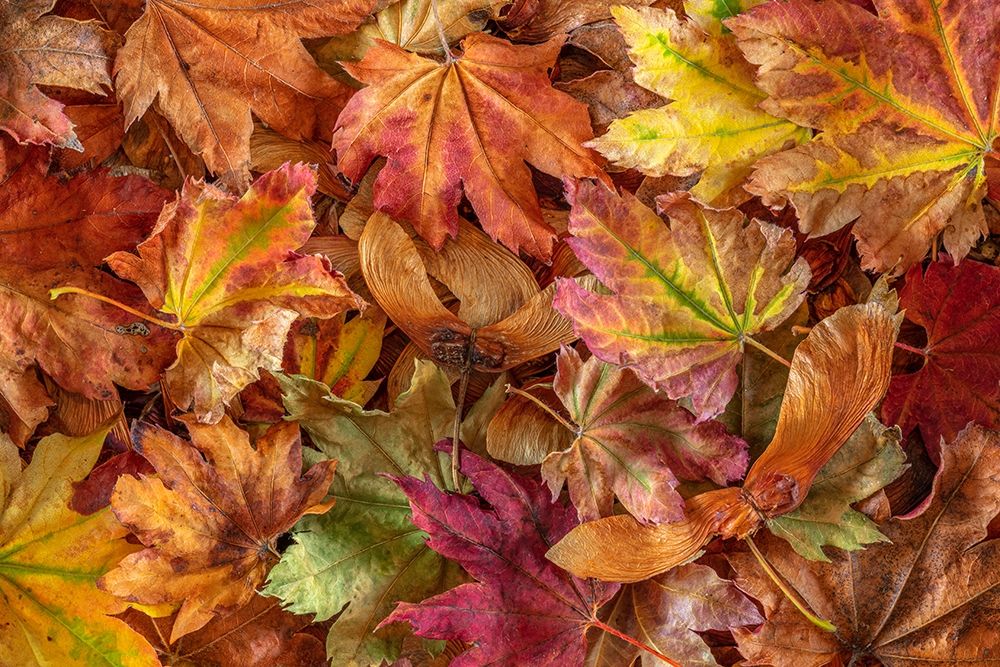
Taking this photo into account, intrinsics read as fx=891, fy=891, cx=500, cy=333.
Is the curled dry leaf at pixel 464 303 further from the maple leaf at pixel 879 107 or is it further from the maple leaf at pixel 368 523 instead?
the maple leaf at pixel 879 107

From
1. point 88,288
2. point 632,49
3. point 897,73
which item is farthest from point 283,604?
point 897,73

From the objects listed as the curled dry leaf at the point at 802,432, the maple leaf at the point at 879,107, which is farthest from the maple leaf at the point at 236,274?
the maple leaf at the point at 879,107

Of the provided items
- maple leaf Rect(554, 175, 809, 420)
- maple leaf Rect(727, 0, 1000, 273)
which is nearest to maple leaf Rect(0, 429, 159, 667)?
maple leaf Rect(554, 175, 809, 420)

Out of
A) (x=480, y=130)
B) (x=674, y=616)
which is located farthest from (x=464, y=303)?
(x=674, y=616)

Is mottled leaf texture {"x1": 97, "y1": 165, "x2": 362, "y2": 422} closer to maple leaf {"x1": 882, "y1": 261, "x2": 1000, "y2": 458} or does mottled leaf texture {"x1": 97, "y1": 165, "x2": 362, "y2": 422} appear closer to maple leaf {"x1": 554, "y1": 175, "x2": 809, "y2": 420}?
maple leaf {"x1": 554, "y1": 175, "x2": 809, "y2": 420}

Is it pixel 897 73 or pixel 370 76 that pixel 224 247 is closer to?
pixel 370 76
